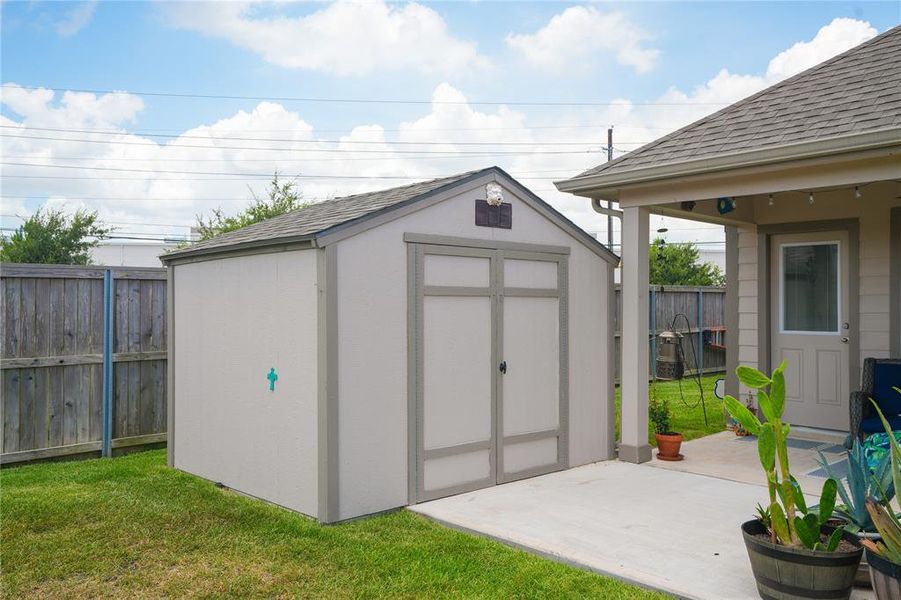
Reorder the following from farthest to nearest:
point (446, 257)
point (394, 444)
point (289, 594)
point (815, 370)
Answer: point (815, 370)
point (446, 257)
point (394, 444)
point (289, 594)

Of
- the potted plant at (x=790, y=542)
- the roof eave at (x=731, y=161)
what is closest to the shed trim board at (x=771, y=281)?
the roof eave at (x=731, y=161)

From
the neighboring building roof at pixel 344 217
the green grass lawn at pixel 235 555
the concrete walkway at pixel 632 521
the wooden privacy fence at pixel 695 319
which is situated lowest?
the green grass lawn at pixel 235 555

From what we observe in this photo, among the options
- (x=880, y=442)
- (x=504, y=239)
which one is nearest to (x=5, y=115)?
(x=504, y=239)

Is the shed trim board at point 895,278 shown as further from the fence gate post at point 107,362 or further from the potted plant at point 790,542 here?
the fence gate post at point 107,362

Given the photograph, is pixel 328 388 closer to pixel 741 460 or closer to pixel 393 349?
pixel 393 349

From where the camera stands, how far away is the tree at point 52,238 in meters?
19.2

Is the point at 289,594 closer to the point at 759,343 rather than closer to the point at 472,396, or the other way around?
the point at 472,396

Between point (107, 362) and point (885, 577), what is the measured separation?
617 cm

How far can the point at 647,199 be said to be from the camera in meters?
6.24

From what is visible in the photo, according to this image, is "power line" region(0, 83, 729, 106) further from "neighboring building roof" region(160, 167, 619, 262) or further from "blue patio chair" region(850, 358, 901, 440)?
"blue patio chair" region(850, 358, 901, 440)

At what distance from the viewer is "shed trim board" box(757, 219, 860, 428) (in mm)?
6887

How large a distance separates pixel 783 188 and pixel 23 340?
6338 mm

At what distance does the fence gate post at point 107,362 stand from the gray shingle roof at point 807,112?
4.48 meters

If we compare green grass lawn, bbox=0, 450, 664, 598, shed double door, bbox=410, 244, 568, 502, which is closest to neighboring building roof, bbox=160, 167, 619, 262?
shed double door, bbox=410, 244, 568, 502
